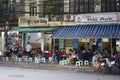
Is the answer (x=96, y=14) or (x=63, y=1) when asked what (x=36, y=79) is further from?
(x=63, y=1)

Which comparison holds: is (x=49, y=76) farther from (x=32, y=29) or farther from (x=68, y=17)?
(x=32, y=29)

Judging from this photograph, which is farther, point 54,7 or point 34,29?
point 54,7

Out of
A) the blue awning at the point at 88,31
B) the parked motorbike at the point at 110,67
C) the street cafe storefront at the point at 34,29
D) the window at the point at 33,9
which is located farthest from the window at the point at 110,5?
the window at the point at 33,9

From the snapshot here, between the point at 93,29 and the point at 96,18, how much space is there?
1262 millimetres

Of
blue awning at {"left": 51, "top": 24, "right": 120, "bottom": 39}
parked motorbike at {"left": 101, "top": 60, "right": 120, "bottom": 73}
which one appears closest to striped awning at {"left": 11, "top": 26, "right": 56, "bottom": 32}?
blue awning at {"left": 51, "top": 24, "right": 120, "bottom": 39}

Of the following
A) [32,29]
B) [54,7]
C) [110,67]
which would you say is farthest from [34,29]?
[110,67]

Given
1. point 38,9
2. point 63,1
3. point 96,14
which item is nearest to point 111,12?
point 96,14

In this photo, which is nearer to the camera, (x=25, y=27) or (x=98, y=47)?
(x=98, y=47)

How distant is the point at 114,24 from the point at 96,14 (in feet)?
6.76

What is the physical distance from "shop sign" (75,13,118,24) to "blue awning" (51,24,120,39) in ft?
1.56

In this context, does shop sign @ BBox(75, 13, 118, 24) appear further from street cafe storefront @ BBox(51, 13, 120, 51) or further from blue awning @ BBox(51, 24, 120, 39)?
blue awning @ BBox(51, 24, 120, 39)

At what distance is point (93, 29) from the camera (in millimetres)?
30453

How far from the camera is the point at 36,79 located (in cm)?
1941

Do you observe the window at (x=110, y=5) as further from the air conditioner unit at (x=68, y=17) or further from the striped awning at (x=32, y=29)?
the striped awning at (x=32, y=29)
